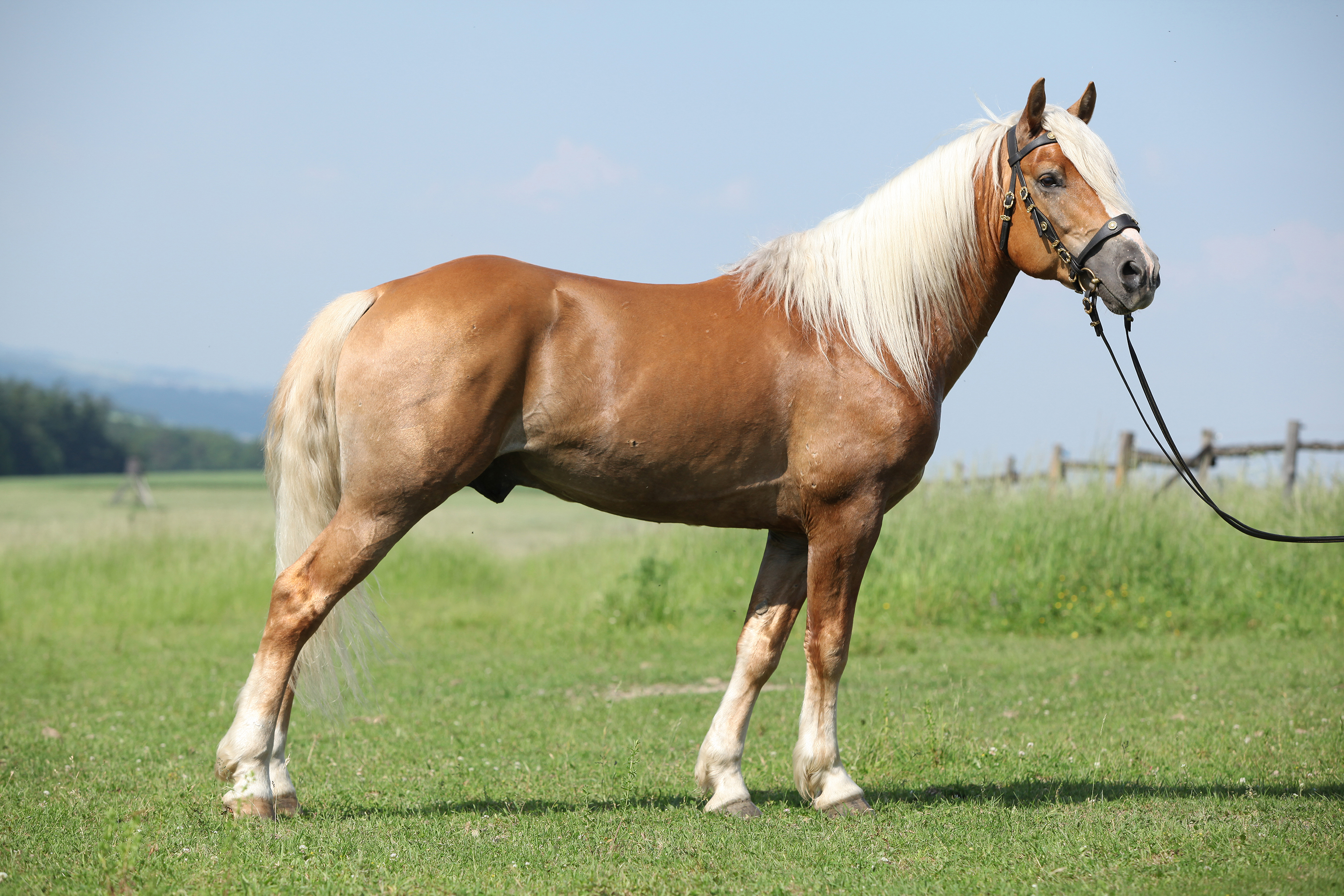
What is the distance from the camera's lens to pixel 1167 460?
1348 cm

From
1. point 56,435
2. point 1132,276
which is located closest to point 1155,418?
point 1132,276

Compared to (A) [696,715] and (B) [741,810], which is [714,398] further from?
(A) [696,715]

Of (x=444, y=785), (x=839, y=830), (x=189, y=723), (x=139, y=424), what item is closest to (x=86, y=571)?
(x=189, y=723)

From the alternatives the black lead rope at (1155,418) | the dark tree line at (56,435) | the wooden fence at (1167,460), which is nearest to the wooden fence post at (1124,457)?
the wooden fence at (1167,460)

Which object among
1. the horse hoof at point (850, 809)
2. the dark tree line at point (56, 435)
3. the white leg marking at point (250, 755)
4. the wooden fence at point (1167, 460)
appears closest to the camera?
the white leg marking at point (250, 755)

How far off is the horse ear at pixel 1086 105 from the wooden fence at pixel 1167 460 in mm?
9358

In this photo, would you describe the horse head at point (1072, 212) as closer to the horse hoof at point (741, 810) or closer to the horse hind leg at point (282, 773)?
the horse hoof at point (741, 810)

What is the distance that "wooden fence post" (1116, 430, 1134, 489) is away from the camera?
13.9 metres

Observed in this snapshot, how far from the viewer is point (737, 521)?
4.34 meters

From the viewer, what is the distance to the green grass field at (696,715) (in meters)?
3.53

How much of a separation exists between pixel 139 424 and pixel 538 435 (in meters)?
98.4

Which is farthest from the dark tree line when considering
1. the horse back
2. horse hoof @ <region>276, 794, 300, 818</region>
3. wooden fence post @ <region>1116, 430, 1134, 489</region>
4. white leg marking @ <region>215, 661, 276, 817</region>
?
the horse back

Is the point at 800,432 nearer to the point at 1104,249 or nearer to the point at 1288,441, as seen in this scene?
the point at 1104,249

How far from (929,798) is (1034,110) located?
9.97 ft
